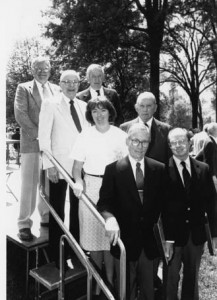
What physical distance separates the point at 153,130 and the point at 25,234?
1.65m

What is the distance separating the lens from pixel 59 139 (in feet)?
10.6

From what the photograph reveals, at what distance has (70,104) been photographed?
3330mm

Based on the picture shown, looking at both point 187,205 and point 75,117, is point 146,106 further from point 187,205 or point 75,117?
point 187,205

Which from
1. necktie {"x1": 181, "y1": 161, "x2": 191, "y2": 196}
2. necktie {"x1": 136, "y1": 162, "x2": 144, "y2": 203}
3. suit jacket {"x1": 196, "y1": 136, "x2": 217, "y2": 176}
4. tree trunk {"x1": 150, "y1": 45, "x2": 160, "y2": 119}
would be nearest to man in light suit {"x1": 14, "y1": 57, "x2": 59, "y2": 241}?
necktie {"x1": 136, "y1": 162, "x2": 144, "y2": 203}

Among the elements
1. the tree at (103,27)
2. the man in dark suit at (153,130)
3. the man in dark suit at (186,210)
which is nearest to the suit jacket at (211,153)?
the man in dark suit at (153,130)

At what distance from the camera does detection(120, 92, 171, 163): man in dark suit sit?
3.50 meters

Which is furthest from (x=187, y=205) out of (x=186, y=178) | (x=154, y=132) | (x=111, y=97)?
(x=111, y=97)

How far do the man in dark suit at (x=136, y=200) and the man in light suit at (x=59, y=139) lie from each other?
68 centimetres

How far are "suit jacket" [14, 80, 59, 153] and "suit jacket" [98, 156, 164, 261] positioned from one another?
1126 mm

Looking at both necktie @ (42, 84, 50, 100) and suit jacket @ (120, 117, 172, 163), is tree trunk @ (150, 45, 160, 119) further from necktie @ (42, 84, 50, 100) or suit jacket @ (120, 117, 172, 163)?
necktie @ (42, 84, 50, 100)

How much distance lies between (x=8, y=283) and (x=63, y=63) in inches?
462

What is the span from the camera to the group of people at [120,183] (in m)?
2.64

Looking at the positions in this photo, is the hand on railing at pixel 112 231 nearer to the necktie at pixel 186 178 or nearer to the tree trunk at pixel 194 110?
the necktie at pixel 186 178

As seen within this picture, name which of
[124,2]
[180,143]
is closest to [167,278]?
[180,143]
